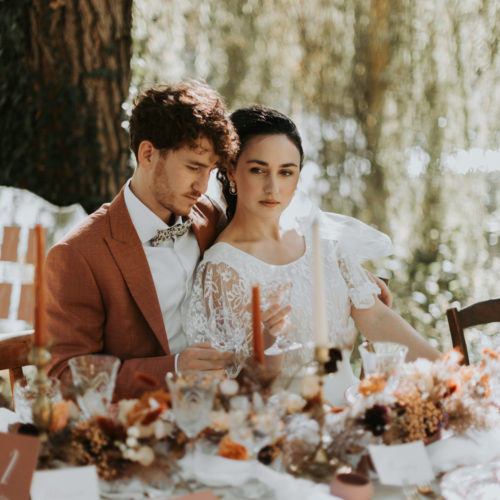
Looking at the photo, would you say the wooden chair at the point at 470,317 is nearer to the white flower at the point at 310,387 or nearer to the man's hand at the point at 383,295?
the man's hand at the point at 383,295

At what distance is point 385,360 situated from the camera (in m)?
1.20

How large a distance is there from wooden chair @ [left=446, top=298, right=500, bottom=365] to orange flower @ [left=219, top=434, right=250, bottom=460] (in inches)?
45.3

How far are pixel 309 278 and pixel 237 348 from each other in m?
0.40

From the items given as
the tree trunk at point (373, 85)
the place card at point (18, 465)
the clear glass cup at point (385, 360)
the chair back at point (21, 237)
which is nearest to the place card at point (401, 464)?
the clear glass cup at point (385, 360)

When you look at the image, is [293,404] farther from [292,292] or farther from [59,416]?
[292,292]

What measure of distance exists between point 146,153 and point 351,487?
1259 mm

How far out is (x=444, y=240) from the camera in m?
4.48

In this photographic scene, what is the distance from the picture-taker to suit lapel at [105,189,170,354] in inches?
66.8

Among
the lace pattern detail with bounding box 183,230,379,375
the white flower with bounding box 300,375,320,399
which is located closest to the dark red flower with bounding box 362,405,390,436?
the white flower with bounding box 300,375,320,399

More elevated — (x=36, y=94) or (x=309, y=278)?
(x=36, y=94)

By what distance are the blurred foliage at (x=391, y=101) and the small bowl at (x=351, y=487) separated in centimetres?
326

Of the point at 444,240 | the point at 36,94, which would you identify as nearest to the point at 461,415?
the point at 36,94

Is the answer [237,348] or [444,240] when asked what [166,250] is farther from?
[444,240]

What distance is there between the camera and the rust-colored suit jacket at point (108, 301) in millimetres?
1611
